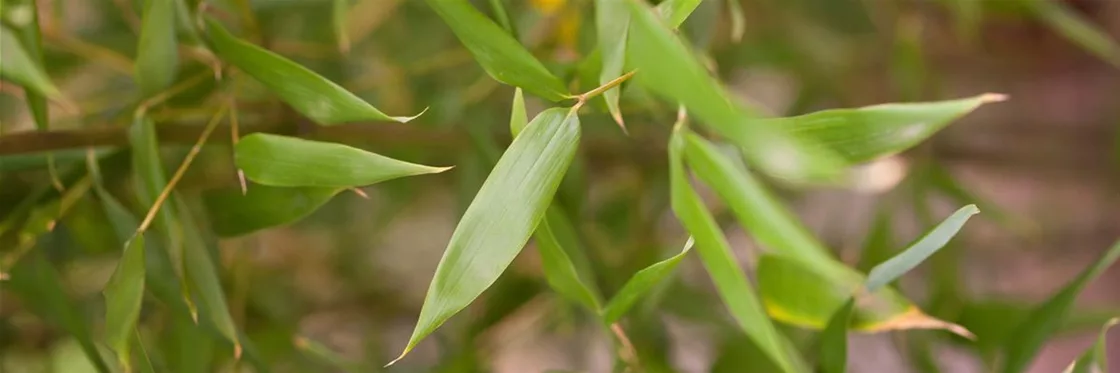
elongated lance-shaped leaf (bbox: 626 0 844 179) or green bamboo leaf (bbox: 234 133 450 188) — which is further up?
elongated lance-shaped leaf (bbox: 626 0 844 179)

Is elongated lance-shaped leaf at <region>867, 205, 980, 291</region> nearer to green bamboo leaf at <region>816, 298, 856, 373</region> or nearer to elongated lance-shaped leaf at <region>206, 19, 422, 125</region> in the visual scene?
green bamboo leaf at <region>816, 298, 856, 373</region>

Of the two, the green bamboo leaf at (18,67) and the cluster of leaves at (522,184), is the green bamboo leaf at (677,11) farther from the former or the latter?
the green bamboo leaf at (18,67)

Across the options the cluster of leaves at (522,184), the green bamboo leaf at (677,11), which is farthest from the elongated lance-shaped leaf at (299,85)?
the green bamboo leaf at (677,11)

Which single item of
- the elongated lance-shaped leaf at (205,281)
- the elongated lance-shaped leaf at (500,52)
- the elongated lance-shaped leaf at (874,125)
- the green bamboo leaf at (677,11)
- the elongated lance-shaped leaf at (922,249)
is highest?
the green bamboo leaf at (677,11)

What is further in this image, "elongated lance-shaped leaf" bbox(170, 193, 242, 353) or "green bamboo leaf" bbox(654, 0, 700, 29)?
"elongated lance-shaped leaf" bbox(170, 193, 242, 353)

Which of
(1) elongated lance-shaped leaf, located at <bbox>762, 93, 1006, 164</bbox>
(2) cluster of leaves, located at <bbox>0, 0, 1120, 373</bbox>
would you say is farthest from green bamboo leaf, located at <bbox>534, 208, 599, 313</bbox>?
(1) elongated lance-shaped leaf, located at <bbox>762, 93, 1006, 164</bbox>

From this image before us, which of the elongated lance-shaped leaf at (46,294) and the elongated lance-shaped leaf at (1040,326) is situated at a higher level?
the elongated lance-shaped leaf at (46,294)

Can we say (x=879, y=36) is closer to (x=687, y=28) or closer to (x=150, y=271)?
(x=687, y=28)
